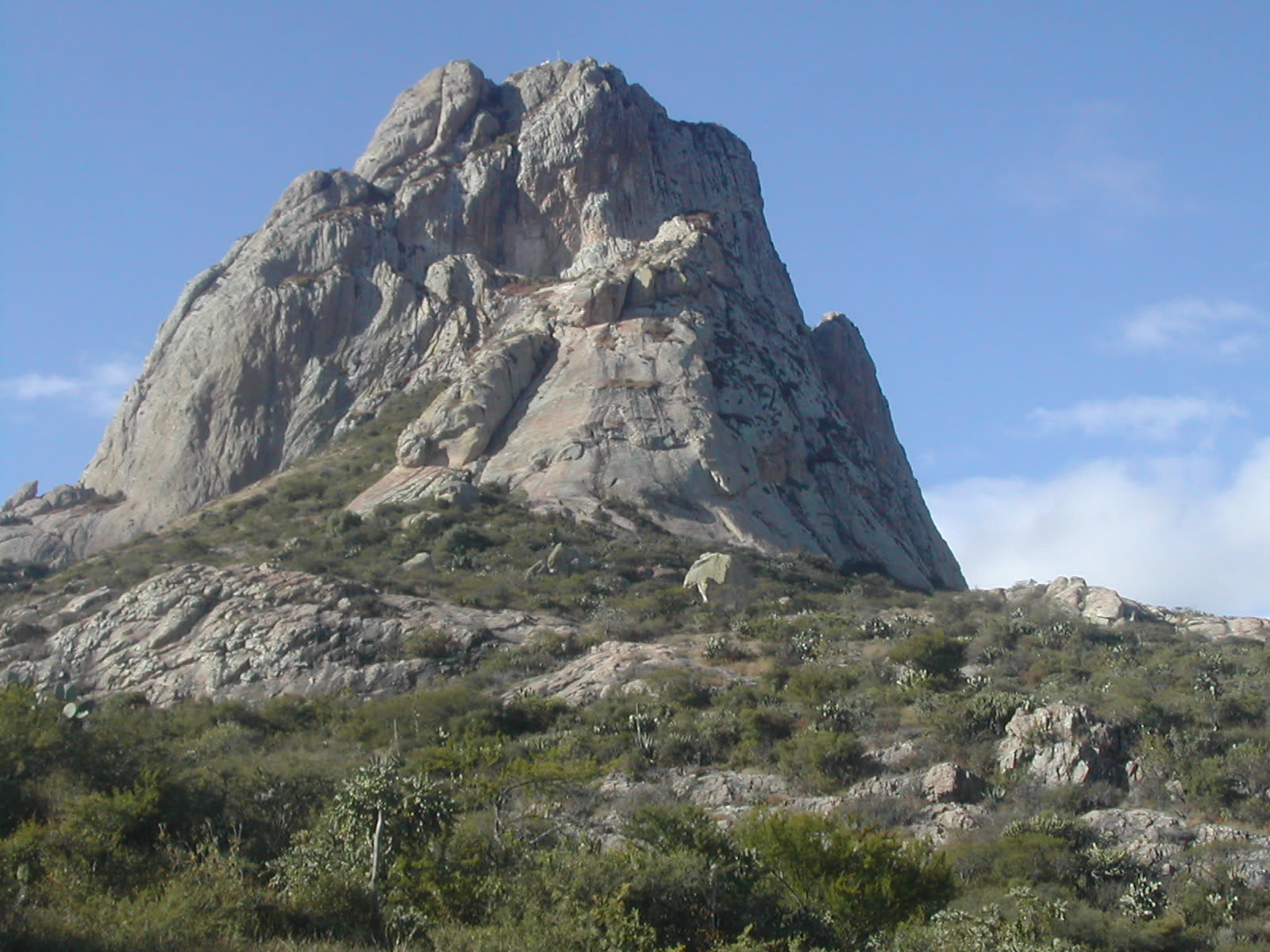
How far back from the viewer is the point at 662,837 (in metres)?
15.6

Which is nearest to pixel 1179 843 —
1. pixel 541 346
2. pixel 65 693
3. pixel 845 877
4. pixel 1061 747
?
pixel 1061 747

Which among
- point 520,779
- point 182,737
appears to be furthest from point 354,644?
point 520,779

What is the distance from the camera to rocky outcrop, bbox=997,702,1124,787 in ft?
70.7

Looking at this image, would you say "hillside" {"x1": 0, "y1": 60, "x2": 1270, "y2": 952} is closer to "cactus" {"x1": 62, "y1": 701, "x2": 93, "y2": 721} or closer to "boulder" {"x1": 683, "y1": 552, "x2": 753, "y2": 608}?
"boulder" {"x1": 683, "y1": 552, "x2": 753, "y2": 608}

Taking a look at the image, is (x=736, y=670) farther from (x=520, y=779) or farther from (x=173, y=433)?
(x=173, y=433)

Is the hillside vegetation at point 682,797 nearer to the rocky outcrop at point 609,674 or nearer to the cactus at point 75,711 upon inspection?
the cactus at point 75,711

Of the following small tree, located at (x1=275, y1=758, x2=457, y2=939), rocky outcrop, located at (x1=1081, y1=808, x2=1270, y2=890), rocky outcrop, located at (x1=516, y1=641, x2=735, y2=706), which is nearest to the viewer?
small tree, located at (x1=275, y1=758, x2=457, y2=939)

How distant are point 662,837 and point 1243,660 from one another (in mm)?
22291

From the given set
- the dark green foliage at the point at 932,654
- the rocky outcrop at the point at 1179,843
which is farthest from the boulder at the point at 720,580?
the rocky outcrop at the point at 1179,843

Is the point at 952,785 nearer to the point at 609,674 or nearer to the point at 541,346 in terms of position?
the point at 609,674

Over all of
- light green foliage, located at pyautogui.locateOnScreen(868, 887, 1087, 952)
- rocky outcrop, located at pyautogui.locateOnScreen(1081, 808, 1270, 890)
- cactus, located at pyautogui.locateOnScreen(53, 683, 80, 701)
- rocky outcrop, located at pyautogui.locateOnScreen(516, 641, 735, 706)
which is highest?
rocky outcrop, located at pyautogui.locateOnScreen(516, 641, 735, 706)

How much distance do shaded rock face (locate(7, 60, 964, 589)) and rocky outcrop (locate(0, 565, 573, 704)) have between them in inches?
469

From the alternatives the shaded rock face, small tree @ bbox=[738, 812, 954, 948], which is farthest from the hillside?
the shaded rock face

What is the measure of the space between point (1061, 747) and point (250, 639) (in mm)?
19614
